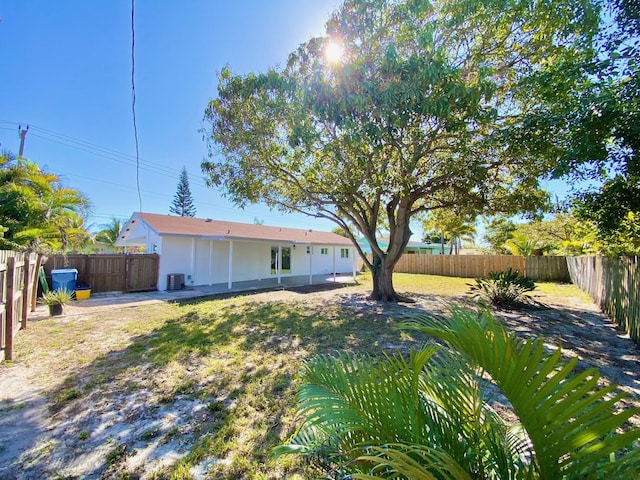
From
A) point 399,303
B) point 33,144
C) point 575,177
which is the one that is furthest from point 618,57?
point 33,144

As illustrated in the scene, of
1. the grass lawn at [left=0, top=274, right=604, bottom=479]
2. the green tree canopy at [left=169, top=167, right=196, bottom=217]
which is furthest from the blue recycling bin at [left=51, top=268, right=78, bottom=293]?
the green tree canopy at [left=169, top=167, right=196, bottom=217]

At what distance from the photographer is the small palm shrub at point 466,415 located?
91 centimetres

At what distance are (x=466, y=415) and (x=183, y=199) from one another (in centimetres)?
4605

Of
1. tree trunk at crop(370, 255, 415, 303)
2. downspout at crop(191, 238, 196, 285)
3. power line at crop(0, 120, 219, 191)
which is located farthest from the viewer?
power line at crop(0, 120, 219, 191)

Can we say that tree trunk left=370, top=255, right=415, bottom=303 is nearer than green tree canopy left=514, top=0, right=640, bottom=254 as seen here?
No

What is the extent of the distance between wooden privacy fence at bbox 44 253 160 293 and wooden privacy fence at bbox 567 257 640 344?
15298mm

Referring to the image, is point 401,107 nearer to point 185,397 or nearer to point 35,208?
point 185,397

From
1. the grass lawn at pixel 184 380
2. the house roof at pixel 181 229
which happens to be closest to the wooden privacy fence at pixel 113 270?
the house roof at pixel 181 229

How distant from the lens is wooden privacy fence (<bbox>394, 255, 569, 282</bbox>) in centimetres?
1816

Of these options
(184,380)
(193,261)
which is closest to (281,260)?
(193,261)

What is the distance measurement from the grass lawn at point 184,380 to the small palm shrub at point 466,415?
1.74 feet

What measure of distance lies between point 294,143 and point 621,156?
589 cm

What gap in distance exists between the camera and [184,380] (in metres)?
4.14

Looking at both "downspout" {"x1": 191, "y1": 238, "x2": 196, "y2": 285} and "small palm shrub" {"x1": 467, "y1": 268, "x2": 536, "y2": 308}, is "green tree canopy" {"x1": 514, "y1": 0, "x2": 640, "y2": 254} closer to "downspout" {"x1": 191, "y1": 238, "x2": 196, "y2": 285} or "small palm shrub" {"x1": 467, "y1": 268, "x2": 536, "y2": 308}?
"small palm shrub" {"x1": 467, "y1": 268, "x2": 536, "y2": 308}
